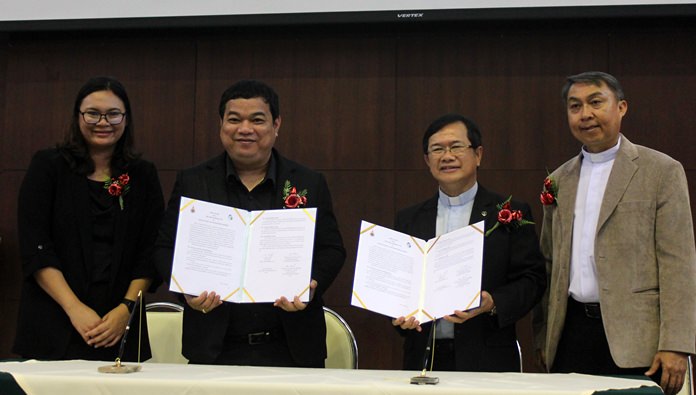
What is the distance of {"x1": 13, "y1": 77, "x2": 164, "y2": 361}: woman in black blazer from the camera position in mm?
2654

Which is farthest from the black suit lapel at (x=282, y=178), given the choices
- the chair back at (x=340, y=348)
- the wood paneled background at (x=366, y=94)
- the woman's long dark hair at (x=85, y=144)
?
the wood paneled background at (x=366, y=94)

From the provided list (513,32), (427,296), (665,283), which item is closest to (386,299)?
(427,296)

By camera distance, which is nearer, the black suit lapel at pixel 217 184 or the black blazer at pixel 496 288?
the black blazer at pixel 496 288

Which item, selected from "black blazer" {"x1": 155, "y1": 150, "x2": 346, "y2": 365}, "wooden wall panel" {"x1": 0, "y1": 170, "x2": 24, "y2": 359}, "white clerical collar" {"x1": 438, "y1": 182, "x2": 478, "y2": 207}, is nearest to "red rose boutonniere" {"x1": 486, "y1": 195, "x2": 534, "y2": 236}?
"white clerical collar" {"x1": 438, "y1": 182, "x2": 478, "y2": 207}

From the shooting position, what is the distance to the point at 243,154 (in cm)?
263

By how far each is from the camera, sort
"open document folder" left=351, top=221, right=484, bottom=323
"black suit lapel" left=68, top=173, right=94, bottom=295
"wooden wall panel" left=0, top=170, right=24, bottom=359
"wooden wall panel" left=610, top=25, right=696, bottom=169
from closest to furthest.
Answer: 1. "open document folder" left=351, top=221, right=484, bottom=323
2. "black suit lapel" left=68, top=173, right=94, bottom=295
3. "wooden wall panel" left=610, top=25, right=696, bottom=169
4. "wooden wall panel" left=0, top=170, right=24, bottom=359

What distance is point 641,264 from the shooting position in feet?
8.21

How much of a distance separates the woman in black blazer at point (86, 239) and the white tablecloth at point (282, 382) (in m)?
0.55

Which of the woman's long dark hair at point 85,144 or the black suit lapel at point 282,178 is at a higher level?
the woman's long dark hair at point 85,144

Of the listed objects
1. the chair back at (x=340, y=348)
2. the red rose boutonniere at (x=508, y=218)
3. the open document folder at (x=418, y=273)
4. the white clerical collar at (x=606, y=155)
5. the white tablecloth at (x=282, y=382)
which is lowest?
the chair back at (x=340, y=348)

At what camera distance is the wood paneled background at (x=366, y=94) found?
4332 mm

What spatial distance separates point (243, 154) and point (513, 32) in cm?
236

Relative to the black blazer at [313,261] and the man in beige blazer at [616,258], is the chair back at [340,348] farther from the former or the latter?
the man in beige blazer at [616,258]

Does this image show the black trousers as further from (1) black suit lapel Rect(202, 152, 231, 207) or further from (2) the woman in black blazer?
(2) the woman in black blazer
